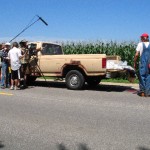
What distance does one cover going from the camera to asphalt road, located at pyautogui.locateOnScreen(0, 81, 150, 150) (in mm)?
6434

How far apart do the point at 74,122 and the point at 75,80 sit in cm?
619

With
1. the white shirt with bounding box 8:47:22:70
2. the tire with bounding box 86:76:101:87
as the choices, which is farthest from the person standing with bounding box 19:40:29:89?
the tire with bounding box 86:76:101:87

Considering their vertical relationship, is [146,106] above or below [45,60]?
below

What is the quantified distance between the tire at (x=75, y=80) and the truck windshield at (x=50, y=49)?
1.82m

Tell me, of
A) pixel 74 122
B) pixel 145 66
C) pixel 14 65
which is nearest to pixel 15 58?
pixel 14 65

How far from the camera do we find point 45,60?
14953 millimetres

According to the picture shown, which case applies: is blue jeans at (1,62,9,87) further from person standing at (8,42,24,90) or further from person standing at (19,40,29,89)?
person standing at (8,42,24,90)

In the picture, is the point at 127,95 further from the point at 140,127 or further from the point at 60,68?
the point at 140,127

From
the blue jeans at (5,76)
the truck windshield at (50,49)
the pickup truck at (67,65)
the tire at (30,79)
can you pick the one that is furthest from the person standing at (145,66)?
the tire at (30,79)

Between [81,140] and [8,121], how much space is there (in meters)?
2.24

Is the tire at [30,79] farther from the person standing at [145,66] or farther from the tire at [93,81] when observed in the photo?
the person standing at [145,66]

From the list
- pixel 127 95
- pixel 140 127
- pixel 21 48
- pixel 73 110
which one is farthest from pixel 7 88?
pixel 140 127

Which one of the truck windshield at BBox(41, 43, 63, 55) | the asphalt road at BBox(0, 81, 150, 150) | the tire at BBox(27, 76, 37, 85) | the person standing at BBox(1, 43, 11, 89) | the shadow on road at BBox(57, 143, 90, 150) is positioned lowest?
the shadow on road at BBox(57, 143, 90, 150)

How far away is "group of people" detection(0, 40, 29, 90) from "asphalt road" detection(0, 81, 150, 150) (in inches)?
84.8
